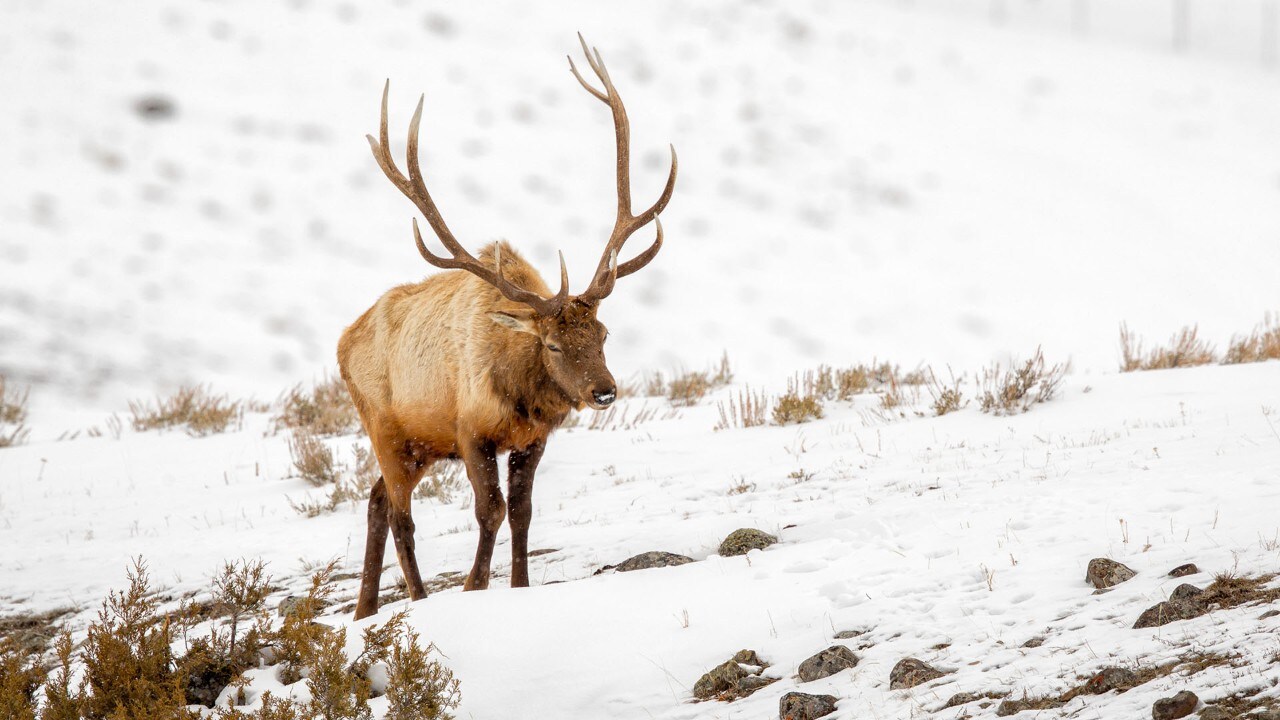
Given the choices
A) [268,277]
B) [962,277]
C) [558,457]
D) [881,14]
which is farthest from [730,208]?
[558,457]

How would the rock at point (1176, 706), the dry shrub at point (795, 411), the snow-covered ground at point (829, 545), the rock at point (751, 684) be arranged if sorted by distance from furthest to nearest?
the dry shrub at point (795, 411), the rock at point (751, 684), the snow-covered ground at point (829, 545), the rock at point (1176, 706)

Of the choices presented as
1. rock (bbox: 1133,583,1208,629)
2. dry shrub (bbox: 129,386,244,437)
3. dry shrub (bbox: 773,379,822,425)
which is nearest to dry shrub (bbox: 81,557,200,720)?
rock (bbox: 1133,583,1208,629)

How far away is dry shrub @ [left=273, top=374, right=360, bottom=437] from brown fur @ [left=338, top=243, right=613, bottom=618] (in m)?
4.20

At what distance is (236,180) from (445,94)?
22.3ft

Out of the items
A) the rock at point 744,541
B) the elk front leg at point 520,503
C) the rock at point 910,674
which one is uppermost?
the elk front leg at point 520,503

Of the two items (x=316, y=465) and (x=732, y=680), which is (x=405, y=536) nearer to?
(x=732, y=680)

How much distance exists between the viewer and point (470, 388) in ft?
19.4

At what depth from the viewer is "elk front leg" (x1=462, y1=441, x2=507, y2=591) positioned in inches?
223

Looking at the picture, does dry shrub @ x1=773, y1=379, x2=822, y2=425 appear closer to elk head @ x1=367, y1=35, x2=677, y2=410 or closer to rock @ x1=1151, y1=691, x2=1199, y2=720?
elk head @ x1=367, y1=35, x2=677, y2=410

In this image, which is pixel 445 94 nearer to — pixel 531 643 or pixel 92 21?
pixel 92 21

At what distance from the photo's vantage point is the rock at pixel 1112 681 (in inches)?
126

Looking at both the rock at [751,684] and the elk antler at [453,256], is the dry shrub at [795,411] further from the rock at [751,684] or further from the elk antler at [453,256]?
the rock at [751,684]

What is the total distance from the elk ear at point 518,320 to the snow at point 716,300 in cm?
135

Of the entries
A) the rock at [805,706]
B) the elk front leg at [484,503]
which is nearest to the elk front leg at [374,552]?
the elk front leg at [484,503]
